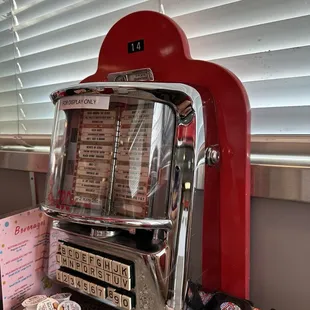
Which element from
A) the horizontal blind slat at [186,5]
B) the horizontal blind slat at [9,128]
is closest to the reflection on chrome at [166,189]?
the horizontal blind slat at [186,5]

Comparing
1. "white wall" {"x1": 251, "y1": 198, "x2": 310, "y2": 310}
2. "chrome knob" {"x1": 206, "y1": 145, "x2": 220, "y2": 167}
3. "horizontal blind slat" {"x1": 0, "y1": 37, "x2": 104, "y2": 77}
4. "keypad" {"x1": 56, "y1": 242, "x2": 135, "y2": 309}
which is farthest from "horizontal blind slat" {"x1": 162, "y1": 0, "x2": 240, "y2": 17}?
"keypad" {"x1": 56, "y1": 242, "x2": 135, "y2": 309}

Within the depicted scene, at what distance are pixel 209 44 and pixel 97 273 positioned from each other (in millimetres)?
534

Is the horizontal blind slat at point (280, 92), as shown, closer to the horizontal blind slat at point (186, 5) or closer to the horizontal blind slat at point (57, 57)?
the horizontal blind slat at point (186, 5)

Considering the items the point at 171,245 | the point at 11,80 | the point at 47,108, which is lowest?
the point at 171,245

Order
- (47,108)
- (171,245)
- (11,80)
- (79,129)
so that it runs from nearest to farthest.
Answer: (171,245)
(79,129)
(47,108)
(11,80)

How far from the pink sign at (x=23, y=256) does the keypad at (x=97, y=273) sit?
0.12 m

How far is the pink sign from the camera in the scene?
0.66 meters

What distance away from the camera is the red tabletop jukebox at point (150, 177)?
0.50 metres

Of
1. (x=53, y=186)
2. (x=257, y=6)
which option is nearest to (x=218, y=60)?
(x=257, y=6)

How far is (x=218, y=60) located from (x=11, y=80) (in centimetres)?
83

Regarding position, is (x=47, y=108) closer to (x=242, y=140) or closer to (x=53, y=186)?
(x=53, y=186)

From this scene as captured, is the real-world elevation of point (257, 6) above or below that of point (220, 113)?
above

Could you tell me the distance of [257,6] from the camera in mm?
640

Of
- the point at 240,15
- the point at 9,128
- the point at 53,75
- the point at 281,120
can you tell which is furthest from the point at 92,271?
the point at 9,128
